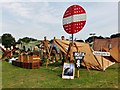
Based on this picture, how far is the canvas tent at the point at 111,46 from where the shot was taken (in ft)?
52.8

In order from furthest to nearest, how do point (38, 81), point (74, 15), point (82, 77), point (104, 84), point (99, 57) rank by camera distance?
1. point (99, 57)
2. point (74, 15)
3. point (82, 77)
4. point (38, 81)
5. point (104, 84)

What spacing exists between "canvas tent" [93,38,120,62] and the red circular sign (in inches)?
252

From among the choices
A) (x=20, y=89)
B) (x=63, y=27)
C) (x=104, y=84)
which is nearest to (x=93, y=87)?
(x=104, y=84)

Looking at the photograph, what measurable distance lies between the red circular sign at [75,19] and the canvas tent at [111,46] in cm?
641

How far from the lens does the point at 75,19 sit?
10.4 meters

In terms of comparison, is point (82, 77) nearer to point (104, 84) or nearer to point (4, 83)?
point (104, 84)

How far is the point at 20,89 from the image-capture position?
7441 millimetres

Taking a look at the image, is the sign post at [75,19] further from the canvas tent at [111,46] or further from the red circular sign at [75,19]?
the canvas tent at [111,46]

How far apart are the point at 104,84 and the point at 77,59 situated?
1.98 metres

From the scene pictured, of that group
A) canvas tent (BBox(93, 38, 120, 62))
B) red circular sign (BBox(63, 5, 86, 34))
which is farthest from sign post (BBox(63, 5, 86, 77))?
canvas tent (BBox(93, 38, 120, 62))

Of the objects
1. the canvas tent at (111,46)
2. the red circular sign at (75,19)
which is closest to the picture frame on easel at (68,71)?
the red circular sign at (75,19)

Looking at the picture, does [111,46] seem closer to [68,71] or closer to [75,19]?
[75,19]

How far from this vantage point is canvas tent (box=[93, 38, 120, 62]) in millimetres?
16108

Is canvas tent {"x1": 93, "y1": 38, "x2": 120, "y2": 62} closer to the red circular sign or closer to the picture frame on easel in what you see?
the red circular sign
